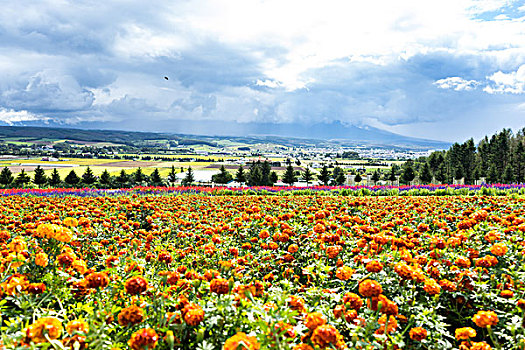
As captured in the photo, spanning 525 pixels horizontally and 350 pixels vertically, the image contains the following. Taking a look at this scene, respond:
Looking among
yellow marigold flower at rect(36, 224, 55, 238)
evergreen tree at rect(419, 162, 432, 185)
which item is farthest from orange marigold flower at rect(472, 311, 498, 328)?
evergreen tree at rect(419, 162, 432, 185)

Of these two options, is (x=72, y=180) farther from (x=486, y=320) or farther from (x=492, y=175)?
(x=492, y=175)

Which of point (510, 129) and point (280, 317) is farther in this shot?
point (510, 129)

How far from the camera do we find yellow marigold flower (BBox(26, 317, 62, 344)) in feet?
6.88

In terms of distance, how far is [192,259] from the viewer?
5379 mm

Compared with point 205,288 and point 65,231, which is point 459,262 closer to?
point 205,288

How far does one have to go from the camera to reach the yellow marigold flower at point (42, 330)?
6.88 ft

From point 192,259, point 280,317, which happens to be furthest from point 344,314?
point 192,259

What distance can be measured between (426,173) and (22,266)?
8048cm

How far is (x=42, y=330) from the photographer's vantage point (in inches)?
83.2

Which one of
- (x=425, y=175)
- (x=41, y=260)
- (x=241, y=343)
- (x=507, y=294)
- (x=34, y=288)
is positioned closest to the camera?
(x=241, y=343)

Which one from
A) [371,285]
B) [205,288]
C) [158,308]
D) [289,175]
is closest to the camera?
[371,285]

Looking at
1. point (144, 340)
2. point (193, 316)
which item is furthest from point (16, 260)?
point (193, 316)

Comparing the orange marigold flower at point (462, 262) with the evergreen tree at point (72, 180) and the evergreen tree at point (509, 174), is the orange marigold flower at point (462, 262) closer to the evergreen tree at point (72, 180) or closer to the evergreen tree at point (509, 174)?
the evergreen tree at point (72, 180)

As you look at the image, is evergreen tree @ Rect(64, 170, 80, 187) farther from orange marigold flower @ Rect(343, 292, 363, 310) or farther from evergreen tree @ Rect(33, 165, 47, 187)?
orange marigold flower @ Rect(343, 292, 363, 310)
